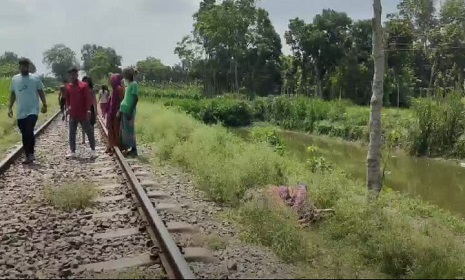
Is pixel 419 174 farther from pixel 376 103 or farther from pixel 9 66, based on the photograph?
pixel 9 66

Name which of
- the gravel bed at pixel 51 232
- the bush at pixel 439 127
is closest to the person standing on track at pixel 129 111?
the gravel bed at pixel 51 232

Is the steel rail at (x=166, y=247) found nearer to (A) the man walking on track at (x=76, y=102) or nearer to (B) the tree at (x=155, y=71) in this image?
(A) the man walking on track at (x=76, y=102)

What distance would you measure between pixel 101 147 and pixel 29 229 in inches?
273

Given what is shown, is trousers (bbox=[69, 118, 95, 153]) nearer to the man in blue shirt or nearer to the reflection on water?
the man in blue shirt

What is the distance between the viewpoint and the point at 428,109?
20.1 metres

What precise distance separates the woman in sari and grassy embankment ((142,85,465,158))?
24.5 ft

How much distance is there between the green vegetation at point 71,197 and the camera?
6.06m

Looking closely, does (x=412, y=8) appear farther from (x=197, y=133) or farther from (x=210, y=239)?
(x=210, y=239)

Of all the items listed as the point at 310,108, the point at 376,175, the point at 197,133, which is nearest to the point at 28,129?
the point at 197,133

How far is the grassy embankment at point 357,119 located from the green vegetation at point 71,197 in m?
9.50

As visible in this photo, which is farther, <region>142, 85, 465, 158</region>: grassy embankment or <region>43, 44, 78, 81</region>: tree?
<region>43, 44, 78, 81</region>: tree

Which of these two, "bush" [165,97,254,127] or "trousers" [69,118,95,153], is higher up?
"trousers" [69,118,95,153]

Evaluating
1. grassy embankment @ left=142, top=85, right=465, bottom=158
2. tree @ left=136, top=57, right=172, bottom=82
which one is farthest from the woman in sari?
tree @ left=136, top=57, right=172, bottom=82

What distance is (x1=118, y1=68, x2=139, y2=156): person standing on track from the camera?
9.66m
